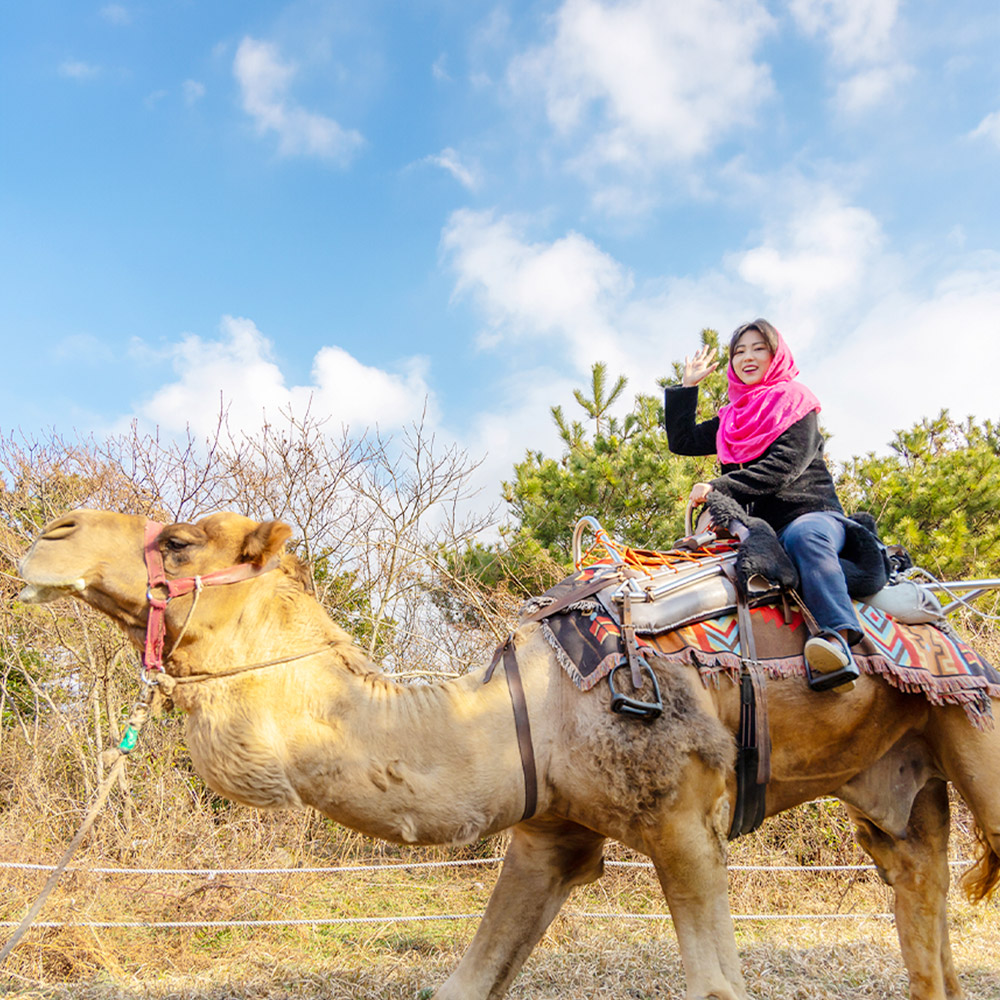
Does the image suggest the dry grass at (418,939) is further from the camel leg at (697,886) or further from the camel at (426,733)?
the camel leg at (697,886)

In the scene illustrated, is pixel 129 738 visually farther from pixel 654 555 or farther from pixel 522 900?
pixel 654 555

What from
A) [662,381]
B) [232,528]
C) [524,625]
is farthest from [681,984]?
[662,381]

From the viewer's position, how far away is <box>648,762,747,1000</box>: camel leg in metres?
2.71

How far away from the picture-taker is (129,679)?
9.16 metres

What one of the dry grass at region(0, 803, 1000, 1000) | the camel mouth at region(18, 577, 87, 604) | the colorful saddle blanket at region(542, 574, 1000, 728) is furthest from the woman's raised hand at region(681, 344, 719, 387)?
the dry grass at region(0, 803, 1000, 1000)

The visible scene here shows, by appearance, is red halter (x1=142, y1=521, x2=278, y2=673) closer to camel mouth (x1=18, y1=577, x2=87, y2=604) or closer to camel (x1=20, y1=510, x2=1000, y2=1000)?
camel (x1=20, y1=510, x2=1000, y2=1000)

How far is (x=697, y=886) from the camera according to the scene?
2762mm

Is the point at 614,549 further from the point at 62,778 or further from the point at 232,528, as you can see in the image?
the point at 62,778

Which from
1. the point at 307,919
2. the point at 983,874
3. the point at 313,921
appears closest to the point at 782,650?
the point at 983,874

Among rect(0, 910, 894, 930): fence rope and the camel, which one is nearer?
the camel

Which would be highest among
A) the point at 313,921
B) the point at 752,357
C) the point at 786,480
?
the point at 752,357

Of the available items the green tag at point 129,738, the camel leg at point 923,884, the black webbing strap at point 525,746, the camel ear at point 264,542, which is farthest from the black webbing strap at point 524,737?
the camel leg at point 923,884

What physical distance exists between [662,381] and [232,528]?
11.5 metres

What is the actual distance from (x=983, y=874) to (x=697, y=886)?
1.76m
